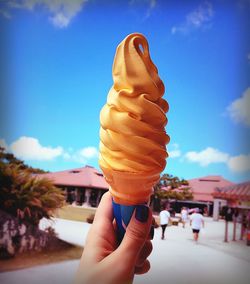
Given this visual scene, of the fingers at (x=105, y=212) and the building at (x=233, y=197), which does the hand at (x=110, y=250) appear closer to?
the fingers at (x=105, y=212)

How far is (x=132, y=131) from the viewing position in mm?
2381

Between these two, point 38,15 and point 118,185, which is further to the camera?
point 38,15

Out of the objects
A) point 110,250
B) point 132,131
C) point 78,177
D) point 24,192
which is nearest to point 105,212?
point 110,250

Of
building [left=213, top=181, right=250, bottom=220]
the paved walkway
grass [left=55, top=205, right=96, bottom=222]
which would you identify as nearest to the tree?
grass [left=55, top=205, right=96, bottom=222]

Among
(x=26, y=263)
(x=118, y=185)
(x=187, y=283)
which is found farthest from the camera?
(x=26, y=263)

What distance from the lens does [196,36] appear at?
3617 mm

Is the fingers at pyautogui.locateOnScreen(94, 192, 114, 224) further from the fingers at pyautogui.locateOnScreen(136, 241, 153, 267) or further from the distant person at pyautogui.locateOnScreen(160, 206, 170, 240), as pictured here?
the distant person at pyautogui.locateOnScreen(160, 206, 170, 240)

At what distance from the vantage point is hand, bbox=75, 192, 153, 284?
2.46 meters

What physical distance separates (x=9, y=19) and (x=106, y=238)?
253 cm

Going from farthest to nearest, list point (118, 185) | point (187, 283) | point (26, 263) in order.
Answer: point (26, 263) → point (187, 283) → point (118, 185)

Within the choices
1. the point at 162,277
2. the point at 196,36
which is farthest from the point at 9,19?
the point at 162,277

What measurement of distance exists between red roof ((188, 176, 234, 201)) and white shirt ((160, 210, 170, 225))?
0.33 metres

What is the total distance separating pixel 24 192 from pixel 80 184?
2.00 ft

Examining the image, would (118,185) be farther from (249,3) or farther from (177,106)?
(249,3)
